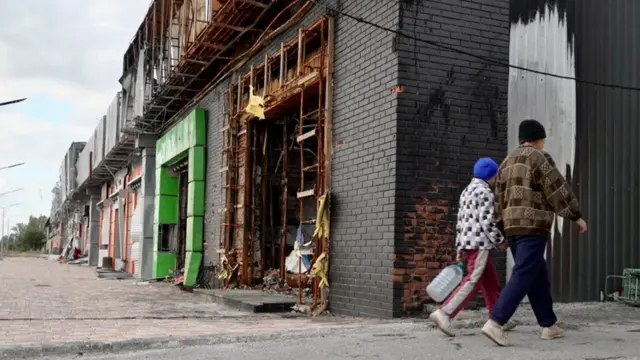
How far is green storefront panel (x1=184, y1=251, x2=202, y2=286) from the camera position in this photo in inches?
573

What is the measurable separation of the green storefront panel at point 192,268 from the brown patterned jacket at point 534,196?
406 inches

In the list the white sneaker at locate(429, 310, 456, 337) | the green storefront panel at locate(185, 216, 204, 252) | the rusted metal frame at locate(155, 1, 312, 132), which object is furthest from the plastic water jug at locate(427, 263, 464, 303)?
the green storefront panel at locate(185, 216, 204, 252)

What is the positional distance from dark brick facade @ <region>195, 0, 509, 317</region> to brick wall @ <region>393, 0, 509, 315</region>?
11 mm

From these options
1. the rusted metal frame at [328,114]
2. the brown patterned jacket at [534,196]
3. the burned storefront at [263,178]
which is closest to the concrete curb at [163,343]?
the brown patterned jacket at [534,196]

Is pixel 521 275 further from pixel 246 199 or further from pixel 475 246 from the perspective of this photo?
pixel 246 199

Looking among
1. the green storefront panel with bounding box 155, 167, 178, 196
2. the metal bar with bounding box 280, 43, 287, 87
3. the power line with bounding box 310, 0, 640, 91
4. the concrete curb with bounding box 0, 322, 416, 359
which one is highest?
the metal bar with bounding box 280, 43, 287, 87

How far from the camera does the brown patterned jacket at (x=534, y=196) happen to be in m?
5.12

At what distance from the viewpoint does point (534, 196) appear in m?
5.21

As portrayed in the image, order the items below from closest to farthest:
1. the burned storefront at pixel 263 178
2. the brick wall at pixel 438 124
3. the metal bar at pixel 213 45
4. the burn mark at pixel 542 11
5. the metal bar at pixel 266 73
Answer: the brick wall at pixel 438 124 < the burn mark at pixel 542 11 < the metal bar at pixel 266 73 < the burned storefront at pixel 263 178 < the metal bar at pixel 213 45

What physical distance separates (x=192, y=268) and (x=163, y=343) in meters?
8.69

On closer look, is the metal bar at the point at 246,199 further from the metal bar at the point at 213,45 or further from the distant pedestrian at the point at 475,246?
the distant pedestrian at the point at 475,246

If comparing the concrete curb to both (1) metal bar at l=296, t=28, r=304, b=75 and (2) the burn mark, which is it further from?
(1) metal bar at l=296, t=28, r=304, b=75

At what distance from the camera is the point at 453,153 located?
7.55 meters

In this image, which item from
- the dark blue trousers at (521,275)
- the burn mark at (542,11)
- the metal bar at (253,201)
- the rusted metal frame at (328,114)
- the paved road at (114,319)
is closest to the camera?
the dark blue trousers at (521,275)
